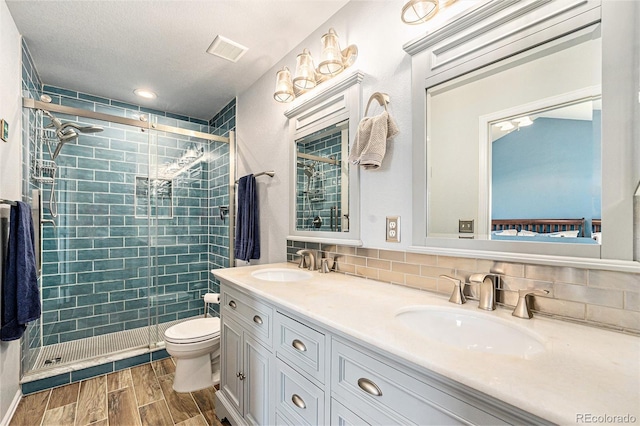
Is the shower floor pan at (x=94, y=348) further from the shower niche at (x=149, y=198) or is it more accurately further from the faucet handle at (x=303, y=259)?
the faucet handle at (x=303, y=259)

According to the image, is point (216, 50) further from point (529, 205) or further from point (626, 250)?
point (626, 250)

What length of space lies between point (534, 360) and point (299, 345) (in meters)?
0.75

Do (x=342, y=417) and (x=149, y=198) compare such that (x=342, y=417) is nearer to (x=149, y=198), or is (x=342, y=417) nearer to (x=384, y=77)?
(x=384, y=77)

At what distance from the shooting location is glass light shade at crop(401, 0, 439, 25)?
1239mm

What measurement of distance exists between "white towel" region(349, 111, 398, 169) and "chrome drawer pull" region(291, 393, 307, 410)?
1082 millimetres

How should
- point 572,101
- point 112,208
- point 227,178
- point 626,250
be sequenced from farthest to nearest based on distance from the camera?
point 227,178 < point 112,208 < point 572,101 < point 626,250

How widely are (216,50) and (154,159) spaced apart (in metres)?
1.30

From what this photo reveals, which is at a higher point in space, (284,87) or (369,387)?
(284,87)

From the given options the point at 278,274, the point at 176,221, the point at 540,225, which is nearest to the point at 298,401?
the point at 278,274

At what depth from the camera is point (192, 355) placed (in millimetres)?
1991

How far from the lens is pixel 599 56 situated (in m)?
0.88

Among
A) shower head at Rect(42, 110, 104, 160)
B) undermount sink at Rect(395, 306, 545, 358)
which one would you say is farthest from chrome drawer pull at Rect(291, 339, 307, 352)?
shower head at Rect(42, 110, 104, 160)

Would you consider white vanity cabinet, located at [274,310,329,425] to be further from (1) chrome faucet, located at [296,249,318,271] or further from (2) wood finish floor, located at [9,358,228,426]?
(2) wood finish floor, located at [9,358,228,426]

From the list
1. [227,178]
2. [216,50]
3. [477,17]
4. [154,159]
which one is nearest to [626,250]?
[477,17]
